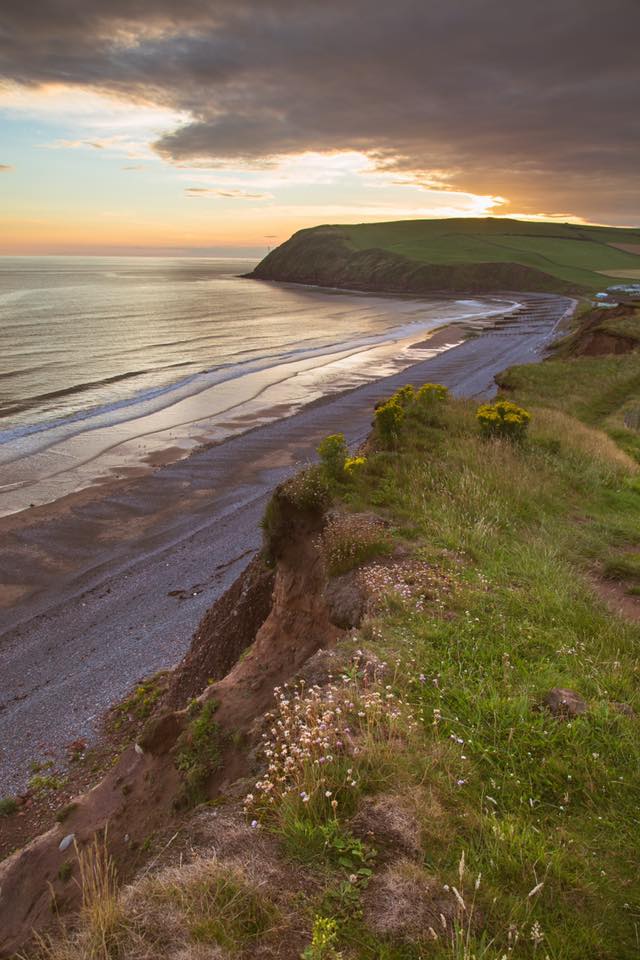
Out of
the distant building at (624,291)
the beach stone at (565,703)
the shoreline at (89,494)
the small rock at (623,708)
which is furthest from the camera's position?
the distant building at (624,291)

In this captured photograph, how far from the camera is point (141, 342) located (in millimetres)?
62969

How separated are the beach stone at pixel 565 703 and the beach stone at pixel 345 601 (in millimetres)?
2376

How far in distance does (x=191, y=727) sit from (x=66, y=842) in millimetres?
2008

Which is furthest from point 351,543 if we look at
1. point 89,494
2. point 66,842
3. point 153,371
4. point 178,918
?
point 153,371

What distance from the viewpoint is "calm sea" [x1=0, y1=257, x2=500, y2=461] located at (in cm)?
3656

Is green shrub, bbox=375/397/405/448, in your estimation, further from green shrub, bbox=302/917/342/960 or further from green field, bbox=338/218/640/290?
green field, bbox=338/218/640/290

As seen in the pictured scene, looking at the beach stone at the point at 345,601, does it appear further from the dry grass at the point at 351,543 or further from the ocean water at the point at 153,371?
the ocean water at the point at 153,371

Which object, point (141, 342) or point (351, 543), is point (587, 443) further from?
point (141, 342)

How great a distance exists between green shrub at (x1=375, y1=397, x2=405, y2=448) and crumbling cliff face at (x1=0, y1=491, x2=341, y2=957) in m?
3.93

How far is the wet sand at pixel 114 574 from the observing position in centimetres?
1103

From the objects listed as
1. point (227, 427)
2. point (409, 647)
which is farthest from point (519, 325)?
point (409, 647)

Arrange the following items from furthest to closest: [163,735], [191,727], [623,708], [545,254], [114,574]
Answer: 1. [545,254]
2. [114,574]
3. [163,735]
4. [191,727]
5. [623,708]

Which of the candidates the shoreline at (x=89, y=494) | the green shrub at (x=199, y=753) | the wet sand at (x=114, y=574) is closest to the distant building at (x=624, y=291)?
the shoreline at (x=89, y=494)

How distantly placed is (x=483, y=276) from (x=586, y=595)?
149 metres
